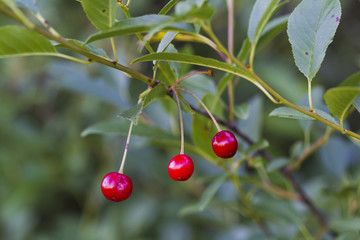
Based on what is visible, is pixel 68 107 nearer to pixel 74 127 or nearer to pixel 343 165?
pixel 74 127

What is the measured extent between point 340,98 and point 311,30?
0.58ft

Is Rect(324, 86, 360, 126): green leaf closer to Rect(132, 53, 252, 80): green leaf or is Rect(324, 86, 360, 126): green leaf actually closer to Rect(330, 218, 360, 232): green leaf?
Rect(132, 53, 252, 80): green leaf

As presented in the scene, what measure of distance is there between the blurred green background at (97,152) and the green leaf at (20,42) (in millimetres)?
1014

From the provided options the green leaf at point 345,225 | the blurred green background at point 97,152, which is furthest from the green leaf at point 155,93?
the blurred green background at point 97,152

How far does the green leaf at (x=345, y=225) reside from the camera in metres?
0.98

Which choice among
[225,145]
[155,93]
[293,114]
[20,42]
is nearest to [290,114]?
[293,114]

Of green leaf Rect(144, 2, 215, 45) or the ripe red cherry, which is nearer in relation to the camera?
green leaf Rect(144, 2, 215, 45)

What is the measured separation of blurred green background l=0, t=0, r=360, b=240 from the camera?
1.99 metres

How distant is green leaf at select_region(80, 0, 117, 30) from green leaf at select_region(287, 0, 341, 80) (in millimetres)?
335

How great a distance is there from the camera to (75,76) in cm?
150

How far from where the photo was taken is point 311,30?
743mm

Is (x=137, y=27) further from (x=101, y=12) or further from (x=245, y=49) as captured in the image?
(x=245, y=49)

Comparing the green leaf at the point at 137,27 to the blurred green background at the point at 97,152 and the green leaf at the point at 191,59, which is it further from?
the blurred green background at the point at 97,152

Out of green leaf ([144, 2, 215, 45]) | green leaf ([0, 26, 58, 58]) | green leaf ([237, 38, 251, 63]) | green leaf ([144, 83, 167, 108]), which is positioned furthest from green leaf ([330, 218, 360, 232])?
green leaf ([0, 26, 58, 58])
